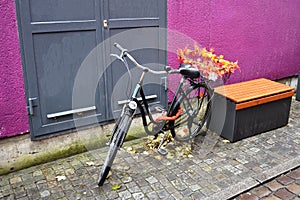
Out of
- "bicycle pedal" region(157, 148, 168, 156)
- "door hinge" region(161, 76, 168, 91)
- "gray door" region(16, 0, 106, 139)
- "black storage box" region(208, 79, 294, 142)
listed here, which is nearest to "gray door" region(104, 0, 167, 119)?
"door hinge" region(161, 76, 168, 91)

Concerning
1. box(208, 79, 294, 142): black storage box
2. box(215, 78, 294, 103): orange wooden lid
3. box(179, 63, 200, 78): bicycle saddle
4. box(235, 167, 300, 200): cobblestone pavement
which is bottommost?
box(235, 167, 300, 200): cobblestone pavement

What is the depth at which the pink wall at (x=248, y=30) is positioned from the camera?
4.73 m

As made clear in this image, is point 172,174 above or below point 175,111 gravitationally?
below

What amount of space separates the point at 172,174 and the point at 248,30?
3.26 metres

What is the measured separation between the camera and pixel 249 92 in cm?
478

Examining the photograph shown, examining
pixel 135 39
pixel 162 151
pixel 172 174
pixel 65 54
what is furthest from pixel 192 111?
pixel 65 54

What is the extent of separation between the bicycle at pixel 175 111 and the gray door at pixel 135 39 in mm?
486

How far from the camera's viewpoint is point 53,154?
409 cm

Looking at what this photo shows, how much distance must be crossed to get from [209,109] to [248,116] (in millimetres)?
596

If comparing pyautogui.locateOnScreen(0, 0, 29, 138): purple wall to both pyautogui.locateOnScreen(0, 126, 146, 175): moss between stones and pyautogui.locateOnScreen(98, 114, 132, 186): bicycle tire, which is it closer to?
pyautogui.locateOnScreen(0, 126, 146, 175): moss between stones

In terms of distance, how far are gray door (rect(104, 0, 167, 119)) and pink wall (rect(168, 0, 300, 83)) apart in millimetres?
251

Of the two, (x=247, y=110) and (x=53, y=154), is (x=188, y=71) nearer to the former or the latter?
(x=247, y=110)

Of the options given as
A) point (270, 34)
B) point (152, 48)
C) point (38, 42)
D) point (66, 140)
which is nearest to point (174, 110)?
point (152, 48)

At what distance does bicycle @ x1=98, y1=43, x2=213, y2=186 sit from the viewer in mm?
3533
